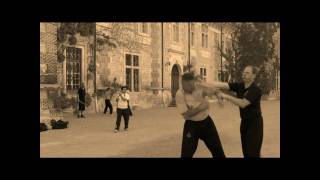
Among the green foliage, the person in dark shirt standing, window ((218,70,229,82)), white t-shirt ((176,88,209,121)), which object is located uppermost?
the green foliage

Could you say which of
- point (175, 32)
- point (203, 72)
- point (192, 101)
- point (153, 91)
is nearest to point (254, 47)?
A: point (203, 72)

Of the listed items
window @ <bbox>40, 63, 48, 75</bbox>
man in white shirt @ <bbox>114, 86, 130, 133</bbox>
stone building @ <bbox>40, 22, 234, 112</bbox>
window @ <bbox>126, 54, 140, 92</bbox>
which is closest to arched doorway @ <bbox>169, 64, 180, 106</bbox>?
stone building @ <bbox>40, 22, 234, 112</bbox>

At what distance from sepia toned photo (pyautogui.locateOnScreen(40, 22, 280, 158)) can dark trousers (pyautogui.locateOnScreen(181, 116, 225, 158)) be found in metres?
0.01

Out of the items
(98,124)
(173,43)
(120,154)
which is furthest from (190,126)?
(173,43)

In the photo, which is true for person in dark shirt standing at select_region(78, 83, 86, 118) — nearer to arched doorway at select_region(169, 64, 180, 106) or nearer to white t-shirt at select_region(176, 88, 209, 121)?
arched doorway at select_region(169, 64, 180, 106)

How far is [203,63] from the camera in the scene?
36.6m

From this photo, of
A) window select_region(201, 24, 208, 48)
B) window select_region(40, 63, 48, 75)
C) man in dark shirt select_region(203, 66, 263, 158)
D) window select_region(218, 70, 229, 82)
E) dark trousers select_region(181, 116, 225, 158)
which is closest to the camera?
man in dark shirt select_region(203, 66, 263, 158)

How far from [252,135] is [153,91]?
22.4 m

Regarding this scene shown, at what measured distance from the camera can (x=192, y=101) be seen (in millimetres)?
6504

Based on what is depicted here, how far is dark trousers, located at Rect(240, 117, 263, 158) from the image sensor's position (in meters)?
6.12

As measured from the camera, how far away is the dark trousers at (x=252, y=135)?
612cm

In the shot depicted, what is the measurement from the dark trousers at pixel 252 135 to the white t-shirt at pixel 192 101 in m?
0.58

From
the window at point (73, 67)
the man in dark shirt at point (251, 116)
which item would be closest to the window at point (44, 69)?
the window at point (73, 67)

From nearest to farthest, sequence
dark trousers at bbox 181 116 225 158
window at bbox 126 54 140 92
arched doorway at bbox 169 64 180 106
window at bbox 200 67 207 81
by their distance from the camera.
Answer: dark trousers at bbox 181 116 225 158 < window at bbox 126 54 140 92 < arched doorway at bbox 169 64 180 106 < window at bbox 200 67 207 81
